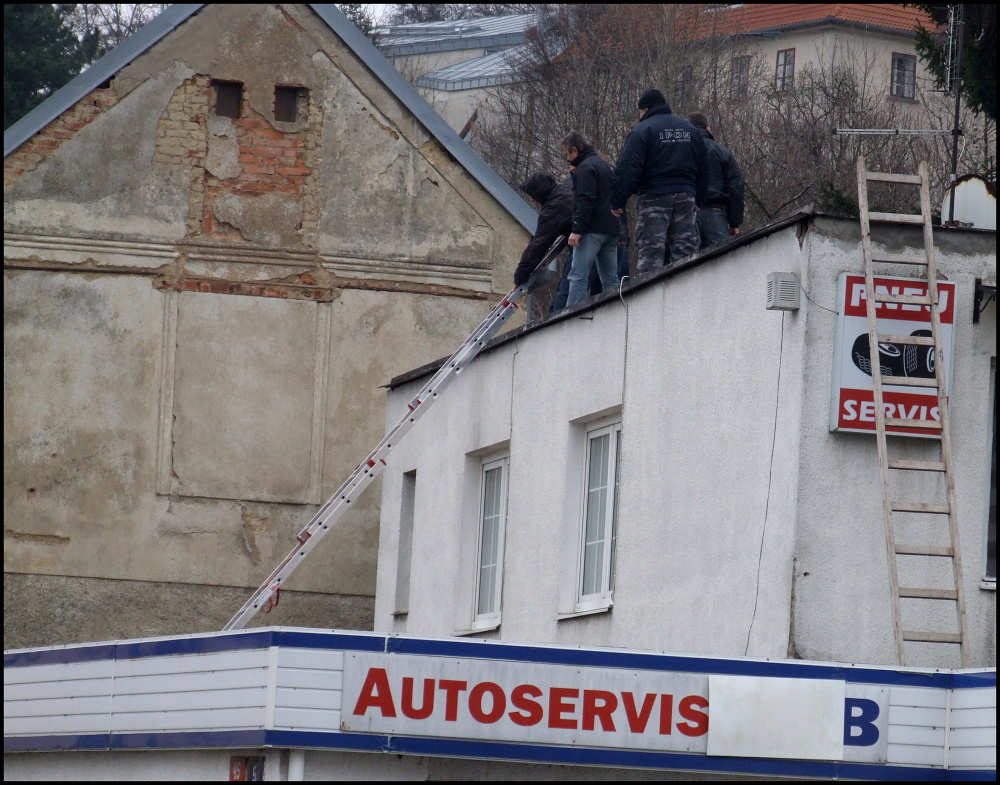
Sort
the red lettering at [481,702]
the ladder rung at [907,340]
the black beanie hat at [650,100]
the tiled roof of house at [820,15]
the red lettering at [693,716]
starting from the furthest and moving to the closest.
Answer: the tiled roof of house at [820,15], the black beanie hat at [650,100], the ladder rung at [907,340], the red lettering at [693,716], the red lettering at [481,702]

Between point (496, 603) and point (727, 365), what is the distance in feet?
14.2

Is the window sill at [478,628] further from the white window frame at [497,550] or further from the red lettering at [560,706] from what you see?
the red lettering at [560,706]

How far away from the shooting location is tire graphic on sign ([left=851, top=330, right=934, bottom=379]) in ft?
35.4

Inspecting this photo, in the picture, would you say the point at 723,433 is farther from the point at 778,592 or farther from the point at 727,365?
the point at 778,592

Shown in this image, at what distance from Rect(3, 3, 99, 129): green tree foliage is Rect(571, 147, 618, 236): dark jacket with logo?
27.2m

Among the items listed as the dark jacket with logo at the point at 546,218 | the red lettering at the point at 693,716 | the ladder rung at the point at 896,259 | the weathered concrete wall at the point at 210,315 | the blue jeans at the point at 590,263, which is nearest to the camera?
the red lettering at the point at 693,716

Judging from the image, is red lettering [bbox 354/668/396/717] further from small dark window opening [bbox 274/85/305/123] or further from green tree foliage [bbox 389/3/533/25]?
green tree foliage [bbox 389/3/533/25]

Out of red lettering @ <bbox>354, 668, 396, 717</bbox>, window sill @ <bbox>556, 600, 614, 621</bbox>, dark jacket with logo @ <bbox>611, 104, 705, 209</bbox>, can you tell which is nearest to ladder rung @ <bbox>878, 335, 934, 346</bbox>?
window sill @ <bbox>556, 600, 614, 621</bbox>

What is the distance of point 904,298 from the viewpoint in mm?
10812

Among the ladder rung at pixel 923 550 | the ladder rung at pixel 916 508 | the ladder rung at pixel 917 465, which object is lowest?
the ladder rung at pixel 923 550

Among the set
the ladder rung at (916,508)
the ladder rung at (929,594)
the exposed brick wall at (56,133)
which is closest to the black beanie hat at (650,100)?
the ladder rung at (916,508)

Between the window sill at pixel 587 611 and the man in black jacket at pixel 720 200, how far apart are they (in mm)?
3235

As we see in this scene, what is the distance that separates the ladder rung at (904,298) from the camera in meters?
10.8

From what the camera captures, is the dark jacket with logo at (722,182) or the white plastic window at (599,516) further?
the dark jacket with logo at (722,182)
